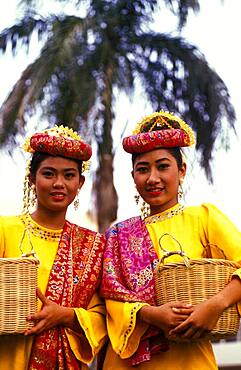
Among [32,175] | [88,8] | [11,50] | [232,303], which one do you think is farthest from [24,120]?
[232,303]

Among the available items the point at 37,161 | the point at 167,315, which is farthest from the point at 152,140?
the point at 167,315

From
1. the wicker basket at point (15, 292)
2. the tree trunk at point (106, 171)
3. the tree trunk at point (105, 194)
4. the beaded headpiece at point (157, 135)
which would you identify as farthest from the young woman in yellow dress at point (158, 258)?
the tree trunk at point (105, 194)

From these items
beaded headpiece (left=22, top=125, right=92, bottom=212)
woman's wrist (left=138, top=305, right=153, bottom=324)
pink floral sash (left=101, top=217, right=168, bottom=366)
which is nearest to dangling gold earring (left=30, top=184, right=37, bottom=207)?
beaded headpiece (left=22, top=125, right=92, bottom=212)

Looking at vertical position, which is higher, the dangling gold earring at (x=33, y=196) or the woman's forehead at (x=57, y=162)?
the woman's forehead at (x=57, y=162)

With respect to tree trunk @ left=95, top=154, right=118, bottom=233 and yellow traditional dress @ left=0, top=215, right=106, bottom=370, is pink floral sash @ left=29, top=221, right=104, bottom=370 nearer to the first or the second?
yellow traditional dress @ left=0, top=215, right=106, bottom=370

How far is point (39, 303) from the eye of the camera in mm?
4000

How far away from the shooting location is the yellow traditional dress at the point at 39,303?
3.96m

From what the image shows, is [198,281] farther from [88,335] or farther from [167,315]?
[88,335]

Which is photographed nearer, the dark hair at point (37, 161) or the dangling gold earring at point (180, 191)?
the dark hair at point (37, 161)

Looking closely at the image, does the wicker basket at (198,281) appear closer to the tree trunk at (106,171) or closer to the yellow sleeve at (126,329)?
the yellow sleeve at (126,329)

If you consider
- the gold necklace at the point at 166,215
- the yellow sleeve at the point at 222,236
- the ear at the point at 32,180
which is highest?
the ear at the point at 32,180

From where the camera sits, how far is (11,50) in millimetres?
14039

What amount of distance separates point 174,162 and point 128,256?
59 cm

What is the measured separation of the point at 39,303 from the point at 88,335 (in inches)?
12.0
